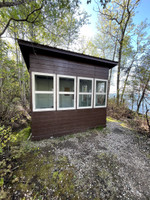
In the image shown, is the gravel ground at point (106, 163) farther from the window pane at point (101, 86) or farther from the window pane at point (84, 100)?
the window pane at point (101, 86)

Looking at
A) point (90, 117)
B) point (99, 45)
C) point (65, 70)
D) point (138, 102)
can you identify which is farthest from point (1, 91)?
point (99, 45)

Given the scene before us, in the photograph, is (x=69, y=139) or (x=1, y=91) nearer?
(x=69, y=139)

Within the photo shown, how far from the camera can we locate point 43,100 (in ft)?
9.13

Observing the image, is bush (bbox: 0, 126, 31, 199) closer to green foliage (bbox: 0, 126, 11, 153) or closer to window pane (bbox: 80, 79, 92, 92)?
green foliage (bbox: 0, 126, 11, 153)

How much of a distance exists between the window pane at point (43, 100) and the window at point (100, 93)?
6.38ft

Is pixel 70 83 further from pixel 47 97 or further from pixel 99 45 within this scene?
pixel 99 45

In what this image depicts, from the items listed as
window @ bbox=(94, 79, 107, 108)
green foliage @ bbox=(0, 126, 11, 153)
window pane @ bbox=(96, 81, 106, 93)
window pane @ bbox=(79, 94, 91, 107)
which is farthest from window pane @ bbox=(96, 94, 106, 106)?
green foliage @ bbox=(0, 126, 11, 153)

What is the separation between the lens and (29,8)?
2.13m

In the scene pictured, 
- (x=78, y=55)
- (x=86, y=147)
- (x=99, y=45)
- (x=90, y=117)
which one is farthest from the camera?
(x=99, y=45)

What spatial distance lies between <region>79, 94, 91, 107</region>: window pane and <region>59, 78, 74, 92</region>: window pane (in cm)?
53

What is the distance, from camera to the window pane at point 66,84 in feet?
9.85

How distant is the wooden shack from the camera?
251 centimetres

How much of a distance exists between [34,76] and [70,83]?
1.27 m

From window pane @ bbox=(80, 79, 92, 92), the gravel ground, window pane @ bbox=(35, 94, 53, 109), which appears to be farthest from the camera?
window pane @ bbox=(80, 79, 92, 92)
